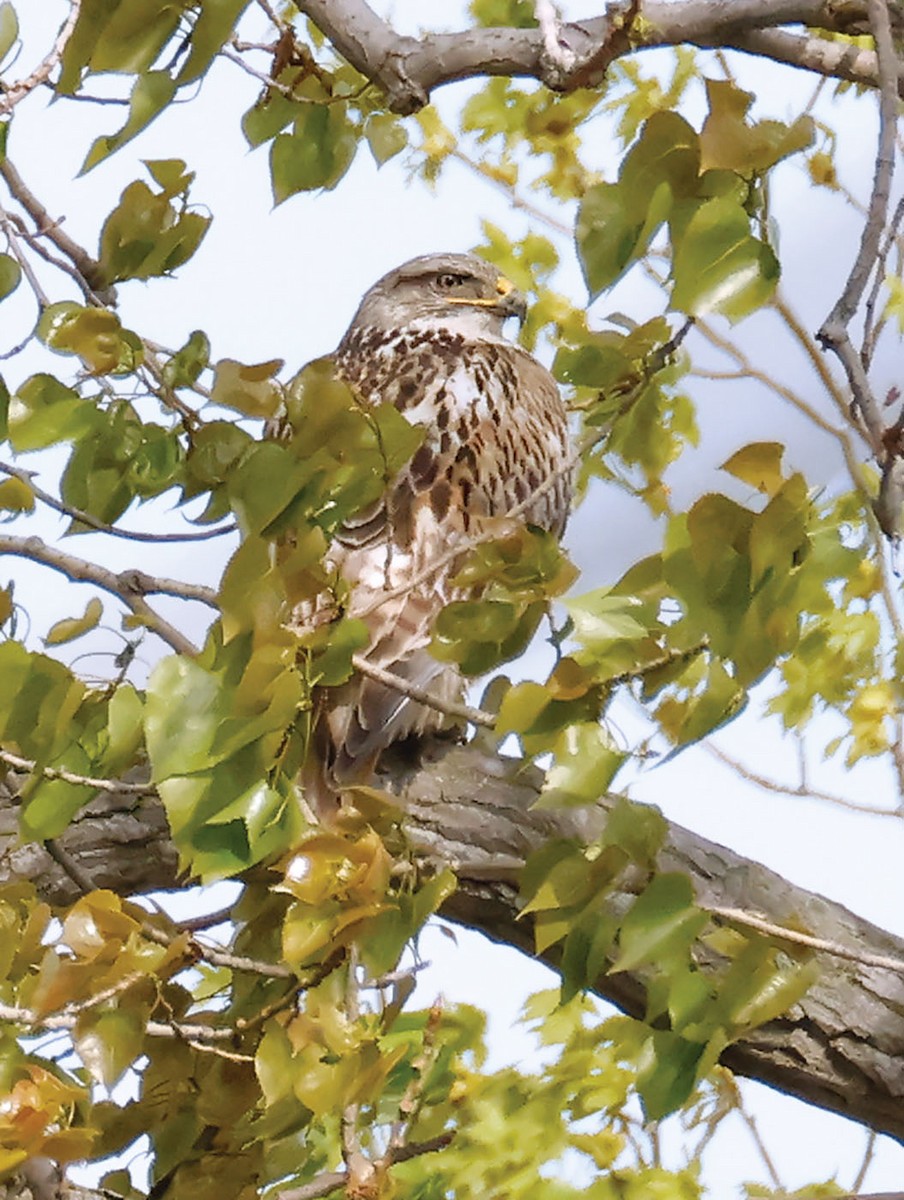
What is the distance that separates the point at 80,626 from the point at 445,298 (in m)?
1.76

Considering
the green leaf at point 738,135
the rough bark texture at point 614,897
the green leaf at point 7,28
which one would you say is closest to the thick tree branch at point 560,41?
the green leaf at point 7,28

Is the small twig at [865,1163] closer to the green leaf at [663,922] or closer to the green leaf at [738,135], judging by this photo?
the green leaf at [663,922]

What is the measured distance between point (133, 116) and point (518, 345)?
5.49 feet

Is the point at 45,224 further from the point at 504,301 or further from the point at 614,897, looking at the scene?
the point at 504,301

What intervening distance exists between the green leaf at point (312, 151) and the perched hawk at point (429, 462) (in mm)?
226

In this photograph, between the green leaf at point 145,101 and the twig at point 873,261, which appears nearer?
the twig at point 873,261

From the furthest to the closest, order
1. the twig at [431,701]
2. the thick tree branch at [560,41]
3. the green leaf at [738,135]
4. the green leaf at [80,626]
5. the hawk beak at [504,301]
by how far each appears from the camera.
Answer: the hawk beak at [504,301], the thick tree branch at [560,41], the green leaf at [80,626], the twig at [431,701], the green leaf at [738,135]

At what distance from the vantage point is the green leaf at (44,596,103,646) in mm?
1306

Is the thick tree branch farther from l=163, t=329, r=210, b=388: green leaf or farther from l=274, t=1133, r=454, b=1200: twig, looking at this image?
l=274, t=1133, r=454, b=1200: twig

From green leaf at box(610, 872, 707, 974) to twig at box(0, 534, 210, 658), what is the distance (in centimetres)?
41

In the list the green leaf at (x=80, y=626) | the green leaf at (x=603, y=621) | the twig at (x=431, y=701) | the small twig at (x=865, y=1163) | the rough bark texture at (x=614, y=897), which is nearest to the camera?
the green leaf at (x=603, y=621)

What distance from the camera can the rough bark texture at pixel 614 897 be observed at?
1788 millimetres

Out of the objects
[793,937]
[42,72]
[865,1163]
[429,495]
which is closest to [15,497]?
[42,72]

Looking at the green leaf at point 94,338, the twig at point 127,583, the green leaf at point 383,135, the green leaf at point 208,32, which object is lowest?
the twig at point 127,583
